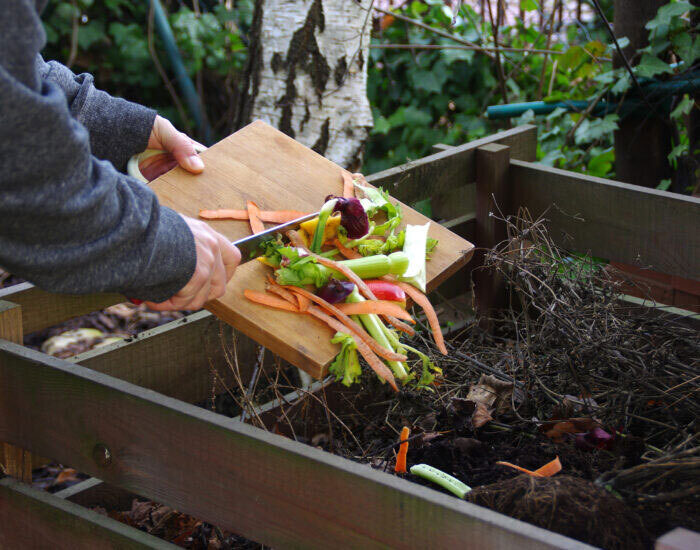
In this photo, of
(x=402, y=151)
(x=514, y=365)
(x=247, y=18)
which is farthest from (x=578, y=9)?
(x=514, y=365)

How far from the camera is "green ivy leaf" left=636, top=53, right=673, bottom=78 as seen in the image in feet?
10.7

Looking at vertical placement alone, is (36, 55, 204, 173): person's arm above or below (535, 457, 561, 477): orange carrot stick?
above

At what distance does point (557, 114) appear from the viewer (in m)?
3.71

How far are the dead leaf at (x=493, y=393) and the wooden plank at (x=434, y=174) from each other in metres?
0.76

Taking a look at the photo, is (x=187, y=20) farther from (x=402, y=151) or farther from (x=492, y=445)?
(x=492, y=445)

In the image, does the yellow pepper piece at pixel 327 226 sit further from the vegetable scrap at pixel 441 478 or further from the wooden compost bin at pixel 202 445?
the vegetable scrap at pixel 441 478

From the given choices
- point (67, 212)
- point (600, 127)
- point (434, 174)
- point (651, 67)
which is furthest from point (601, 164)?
point (67, 212)

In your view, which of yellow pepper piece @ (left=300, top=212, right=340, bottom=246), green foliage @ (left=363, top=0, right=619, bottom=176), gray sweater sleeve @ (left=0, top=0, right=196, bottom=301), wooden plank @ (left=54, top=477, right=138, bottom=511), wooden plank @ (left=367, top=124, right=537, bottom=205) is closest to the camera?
gray sweater sleeve @ (left=0, top=0, right=196, bottom=301)

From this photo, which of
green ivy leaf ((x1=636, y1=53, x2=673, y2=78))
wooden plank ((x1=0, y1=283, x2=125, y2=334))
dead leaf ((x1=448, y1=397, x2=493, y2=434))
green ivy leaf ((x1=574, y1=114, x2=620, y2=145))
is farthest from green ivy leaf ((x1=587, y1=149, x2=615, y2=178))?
wooden plank ((x1=0, y1=283, x2=125, y2=334))

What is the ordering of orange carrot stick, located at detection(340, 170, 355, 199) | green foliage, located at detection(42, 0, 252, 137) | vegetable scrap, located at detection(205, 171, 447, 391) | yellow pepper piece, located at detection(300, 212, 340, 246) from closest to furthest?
vegetable scrap, located at detection(205, 171, 447, 391), yellow pepper piece, located at detection(300, 212, 340, 246), orange carrot stick, located at detection(340, 170, 355, 199), green foliage, located at detection(42, 0, 252, 137)

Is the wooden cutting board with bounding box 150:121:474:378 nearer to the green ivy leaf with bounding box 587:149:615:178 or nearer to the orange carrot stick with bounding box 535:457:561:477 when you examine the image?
the orange carrot stick with bounding box 535:457:561:477

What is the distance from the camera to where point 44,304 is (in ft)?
6.61

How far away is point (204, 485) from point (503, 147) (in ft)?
5.90

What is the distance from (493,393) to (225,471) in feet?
2.97
